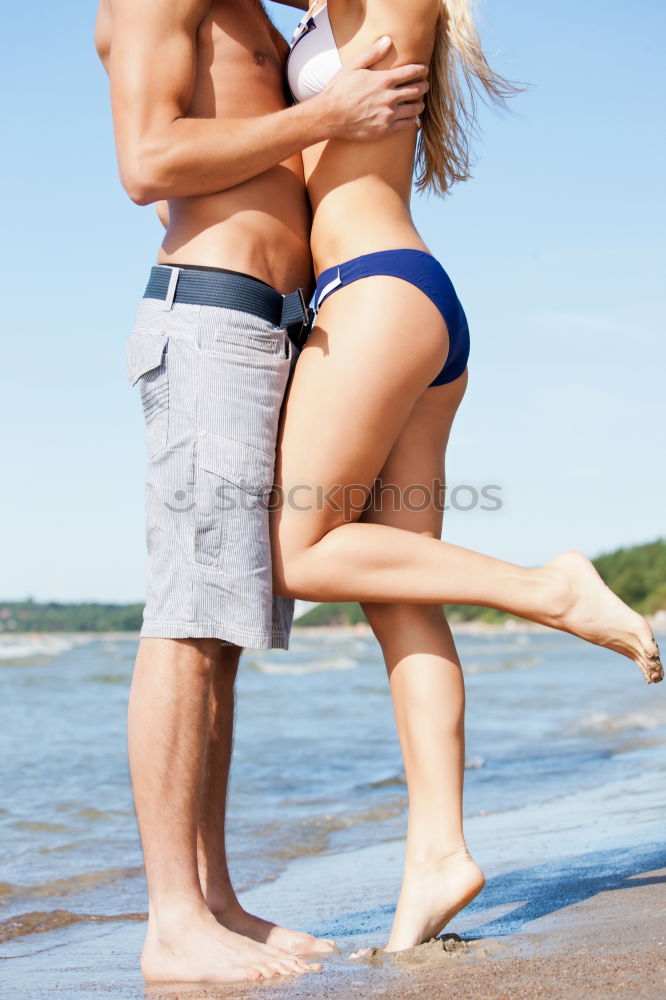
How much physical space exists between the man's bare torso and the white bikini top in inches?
2.7

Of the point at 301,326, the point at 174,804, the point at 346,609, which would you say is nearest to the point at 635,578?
the point at 346,609

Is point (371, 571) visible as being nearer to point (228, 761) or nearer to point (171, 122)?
point (228, 761)

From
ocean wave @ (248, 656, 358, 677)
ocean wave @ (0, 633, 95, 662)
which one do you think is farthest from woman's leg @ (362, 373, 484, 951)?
ocean wave @ (0, 633, 95, 662)

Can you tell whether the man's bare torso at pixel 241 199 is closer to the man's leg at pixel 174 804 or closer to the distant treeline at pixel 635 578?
the man's leg at pixel 174 804

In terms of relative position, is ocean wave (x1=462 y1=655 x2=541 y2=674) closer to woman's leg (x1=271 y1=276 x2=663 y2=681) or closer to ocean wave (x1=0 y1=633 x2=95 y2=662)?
ocean wave (x1=0 y1=633 x2=95 y2=662)

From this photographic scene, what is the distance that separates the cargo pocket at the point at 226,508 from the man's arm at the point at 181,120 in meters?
0.54

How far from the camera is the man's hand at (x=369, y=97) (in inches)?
81.4

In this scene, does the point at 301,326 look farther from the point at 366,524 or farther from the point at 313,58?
the point at 313,58

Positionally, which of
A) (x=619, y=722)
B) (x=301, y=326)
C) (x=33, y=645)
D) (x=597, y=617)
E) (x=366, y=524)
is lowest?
(x=33, y=645)

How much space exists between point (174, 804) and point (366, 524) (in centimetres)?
67

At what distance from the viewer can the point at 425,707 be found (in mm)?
2092

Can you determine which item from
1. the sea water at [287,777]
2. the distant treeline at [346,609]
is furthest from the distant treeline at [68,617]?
the sea water at [287,777]

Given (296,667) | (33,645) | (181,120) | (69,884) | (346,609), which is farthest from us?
(346,609)

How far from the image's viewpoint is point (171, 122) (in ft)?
6.63
